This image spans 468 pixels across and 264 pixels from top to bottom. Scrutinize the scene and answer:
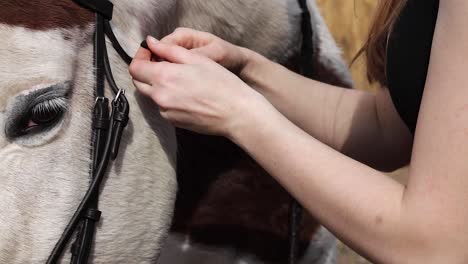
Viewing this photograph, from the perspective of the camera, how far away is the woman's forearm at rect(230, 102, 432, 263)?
806 millimetres

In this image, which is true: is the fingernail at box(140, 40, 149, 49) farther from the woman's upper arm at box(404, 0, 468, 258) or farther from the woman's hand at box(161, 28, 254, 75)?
the woman's upper arm at box(404, 0, 468, 258)

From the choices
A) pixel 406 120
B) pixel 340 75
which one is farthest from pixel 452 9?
pixel 340 75

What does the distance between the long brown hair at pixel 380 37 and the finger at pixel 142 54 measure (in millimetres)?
338

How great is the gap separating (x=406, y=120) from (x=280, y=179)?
22 cm

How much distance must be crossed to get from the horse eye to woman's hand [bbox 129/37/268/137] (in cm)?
11

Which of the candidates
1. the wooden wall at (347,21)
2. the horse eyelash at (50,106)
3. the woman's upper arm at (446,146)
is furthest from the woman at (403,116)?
the wooden wall at (347,21)

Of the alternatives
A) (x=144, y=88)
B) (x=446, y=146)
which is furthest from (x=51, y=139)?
(x=446, y=146)

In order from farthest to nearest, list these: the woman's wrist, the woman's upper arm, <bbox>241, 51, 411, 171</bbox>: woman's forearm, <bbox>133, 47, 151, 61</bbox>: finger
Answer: <bbox>241, 51, 411, 171</bbox>: woman's forearm, <bbox>133, 47, 151, 61</bbox>: finger, the woman's wrist, the woman's upper arm

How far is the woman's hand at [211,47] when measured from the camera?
1.03 metres

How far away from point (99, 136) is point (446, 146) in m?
0.46

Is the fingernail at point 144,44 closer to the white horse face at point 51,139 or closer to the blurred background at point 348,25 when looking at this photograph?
the white horse face at point 51,139

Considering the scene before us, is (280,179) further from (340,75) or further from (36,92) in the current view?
(340,75)

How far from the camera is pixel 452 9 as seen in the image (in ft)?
2.52

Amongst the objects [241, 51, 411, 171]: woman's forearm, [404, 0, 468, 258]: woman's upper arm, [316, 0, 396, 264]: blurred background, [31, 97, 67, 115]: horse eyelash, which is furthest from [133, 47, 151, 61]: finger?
[316, 0, 396, 264]: blurred background
